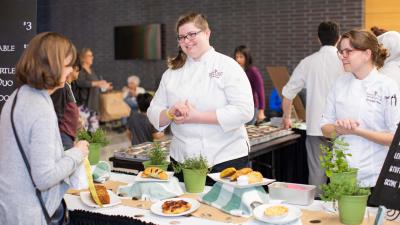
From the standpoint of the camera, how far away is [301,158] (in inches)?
195

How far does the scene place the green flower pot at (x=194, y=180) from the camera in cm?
242

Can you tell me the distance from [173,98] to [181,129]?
17 cm

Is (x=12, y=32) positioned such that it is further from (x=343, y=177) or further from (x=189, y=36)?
(x=343, y=177)

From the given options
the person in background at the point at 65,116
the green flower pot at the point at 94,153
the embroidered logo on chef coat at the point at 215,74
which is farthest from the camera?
the green flower pot at the point at 94,153

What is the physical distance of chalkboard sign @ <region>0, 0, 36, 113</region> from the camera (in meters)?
3.14

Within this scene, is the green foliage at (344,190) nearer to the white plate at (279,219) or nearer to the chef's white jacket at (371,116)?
the white plate at (279,219)

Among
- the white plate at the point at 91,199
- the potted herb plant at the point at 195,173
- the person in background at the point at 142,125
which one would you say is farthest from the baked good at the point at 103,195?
the person in background at the point at 142,125

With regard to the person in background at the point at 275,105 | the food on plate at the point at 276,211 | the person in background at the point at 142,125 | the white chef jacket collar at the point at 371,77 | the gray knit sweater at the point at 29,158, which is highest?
the white chef jacket collar at the point at 371,77

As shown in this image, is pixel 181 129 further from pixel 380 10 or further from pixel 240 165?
pixel 380 10

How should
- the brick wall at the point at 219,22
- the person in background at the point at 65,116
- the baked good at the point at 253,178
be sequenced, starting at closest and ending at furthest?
1. the baked good at the point at 253,178
2. the person in background at the point at 65,116
3. the brick wall at the point at 219,22

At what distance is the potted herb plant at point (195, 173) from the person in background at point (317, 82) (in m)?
2.17

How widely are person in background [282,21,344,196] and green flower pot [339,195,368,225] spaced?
95.5 inches

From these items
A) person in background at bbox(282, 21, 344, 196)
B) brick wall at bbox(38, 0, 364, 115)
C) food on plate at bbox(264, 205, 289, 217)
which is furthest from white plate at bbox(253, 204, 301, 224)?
brick wall at bbox(38, 0, 364, 115)

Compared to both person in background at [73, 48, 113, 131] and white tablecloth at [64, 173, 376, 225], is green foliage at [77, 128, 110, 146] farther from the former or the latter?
person in background at [73, 48, 113, 131]
